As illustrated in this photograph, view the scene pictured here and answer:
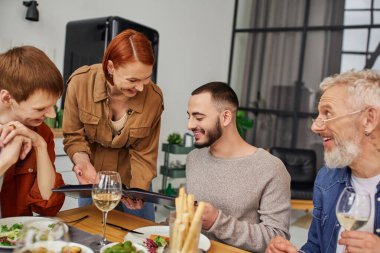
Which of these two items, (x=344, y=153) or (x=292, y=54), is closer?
(x=344, y=153)

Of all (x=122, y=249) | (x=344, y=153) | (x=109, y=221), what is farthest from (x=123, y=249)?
(x=344, y=153)

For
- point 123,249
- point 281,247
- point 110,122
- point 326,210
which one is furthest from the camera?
point 110,122

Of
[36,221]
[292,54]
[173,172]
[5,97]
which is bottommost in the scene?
[173,172]

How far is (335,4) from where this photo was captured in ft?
19.5

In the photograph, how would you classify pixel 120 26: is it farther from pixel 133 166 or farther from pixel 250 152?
pixel 250 152

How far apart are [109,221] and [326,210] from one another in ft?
2.99

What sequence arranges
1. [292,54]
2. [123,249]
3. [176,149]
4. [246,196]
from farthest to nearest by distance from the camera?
[292,54]
[176,149]
[246,196]
[123,249]

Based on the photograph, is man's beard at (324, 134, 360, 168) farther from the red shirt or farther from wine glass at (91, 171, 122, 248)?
the red shirt

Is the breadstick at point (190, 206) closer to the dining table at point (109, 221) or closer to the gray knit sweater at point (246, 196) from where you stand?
the dining table at point (109, 221)

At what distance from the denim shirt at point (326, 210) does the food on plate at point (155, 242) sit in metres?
0.70

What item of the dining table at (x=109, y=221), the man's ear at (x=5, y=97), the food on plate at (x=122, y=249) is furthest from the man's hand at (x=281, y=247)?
the man's ear at (x=5, y=97)

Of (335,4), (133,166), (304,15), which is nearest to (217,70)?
(304,15)

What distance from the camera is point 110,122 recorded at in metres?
2.01

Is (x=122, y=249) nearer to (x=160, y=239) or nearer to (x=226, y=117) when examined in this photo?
(x=160, y=239)
